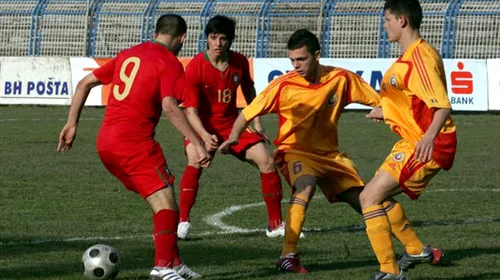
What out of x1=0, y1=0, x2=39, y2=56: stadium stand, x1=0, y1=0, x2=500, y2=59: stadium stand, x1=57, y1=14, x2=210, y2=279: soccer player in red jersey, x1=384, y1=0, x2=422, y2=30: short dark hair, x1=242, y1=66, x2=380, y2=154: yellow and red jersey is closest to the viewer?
x1=384, y1=0, x2=422, y2=30: short dark hair

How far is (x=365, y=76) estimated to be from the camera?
26281 mm

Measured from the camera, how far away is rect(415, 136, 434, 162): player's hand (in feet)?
23.6

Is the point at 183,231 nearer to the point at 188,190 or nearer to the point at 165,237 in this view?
the point at 188,190

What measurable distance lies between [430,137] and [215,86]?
393 cm

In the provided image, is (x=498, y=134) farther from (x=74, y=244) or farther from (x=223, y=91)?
(x=74, y=244)

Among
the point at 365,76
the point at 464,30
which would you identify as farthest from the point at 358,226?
the point at 464,30

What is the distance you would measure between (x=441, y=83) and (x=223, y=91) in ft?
12.1

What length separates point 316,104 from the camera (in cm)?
915

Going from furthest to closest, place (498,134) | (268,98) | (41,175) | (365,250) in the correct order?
(498,134)
(41,175)
(365,250)
(268,98)

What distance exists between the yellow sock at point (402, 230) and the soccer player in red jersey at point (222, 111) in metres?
1.87

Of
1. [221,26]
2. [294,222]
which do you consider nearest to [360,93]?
[294,222]

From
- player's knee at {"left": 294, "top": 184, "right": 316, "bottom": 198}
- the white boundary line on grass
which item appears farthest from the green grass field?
player's knee at {"left": 294, "top": 184, "right": 316, "bottom": 198}

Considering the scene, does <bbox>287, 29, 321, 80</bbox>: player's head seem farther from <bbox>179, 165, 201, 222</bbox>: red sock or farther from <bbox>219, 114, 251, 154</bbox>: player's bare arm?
<bbox>179, 165, 201, 222</bbox>: red sock

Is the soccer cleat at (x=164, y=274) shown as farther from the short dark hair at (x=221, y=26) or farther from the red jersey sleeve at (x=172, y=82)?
the short dark hair at (x=221, y=26)
